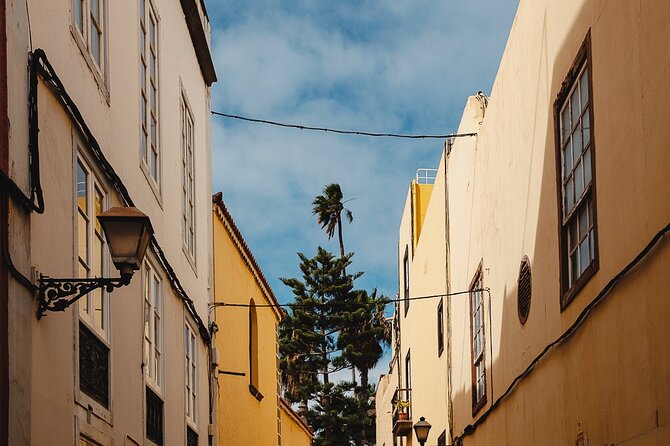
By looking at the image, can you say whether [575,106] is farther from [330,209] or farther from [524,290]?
[330,209]

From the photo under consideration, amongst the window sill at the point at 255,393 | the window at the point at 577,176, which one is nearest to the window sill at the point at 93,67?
the window at the point at 577,176

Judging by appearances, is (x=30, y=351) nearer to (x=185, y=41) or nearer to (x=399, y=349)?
(x=185, y=41)

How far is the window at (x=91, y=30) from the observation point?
10430 millimetres

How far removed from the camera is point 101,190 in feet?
36.3

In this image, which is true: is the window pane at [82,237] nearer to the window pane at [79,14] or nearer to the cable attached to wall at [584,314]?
the window pane at [79,14]

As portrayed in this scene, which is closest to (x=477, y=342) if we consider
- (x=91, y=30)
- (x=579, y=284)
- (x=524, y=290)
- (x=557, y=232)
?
(x=524, y=290)

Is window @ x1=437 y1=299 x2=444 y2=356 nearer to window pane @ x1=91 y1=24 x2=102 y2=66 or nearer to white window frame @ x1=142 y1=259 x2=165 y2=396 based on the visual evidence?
white window frame @ x1=142 y1=259 x2=165 y2=396

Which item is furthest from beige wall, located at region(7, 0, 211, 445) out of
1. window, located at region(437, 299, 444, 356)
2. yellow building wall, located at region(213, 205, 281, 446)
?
window, located at region(437, 299, 444, 356)

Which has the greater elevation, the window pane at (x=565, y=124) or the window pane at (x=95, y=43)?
the window pane at (x=95, y=43)

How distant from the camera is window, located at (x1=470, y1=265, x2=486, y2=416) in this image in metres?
16.8

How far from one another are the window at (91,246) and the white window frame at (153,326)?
200cm

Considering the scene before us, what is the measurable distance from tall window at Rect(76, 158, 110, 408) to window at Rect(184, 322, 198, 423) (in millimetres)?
5506

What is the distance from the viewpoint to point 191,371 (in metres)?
17.2

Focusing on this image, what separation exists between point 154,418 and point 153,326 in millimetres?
1006
